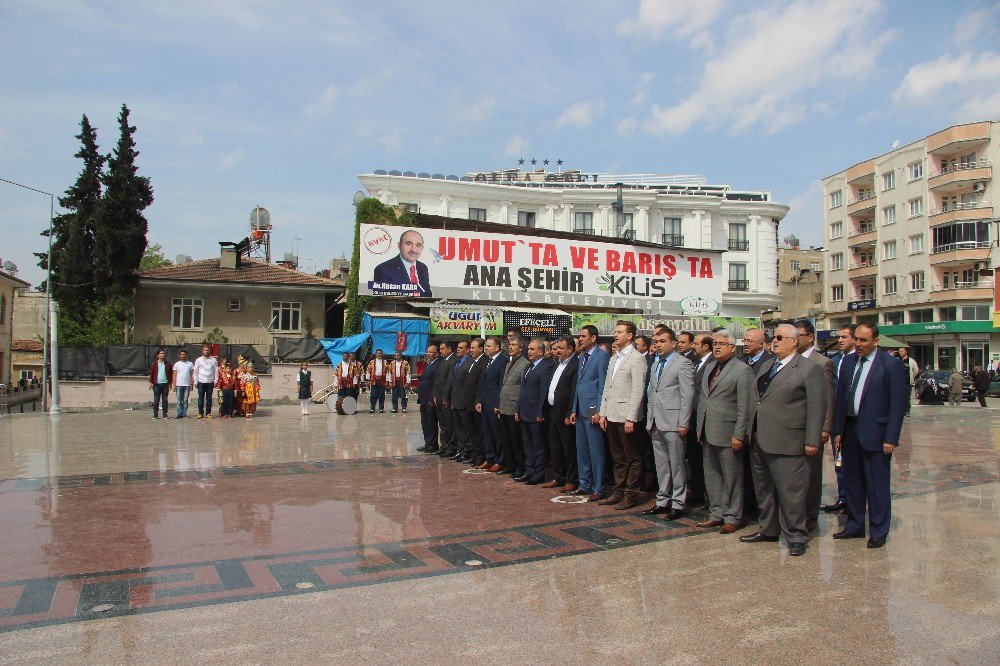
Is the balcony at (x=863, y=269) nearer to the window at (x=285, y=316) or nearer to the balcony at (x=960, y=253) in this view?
the balcony at (x=960, y=253)

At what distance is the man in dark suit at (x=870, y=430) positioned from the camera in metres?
6.34

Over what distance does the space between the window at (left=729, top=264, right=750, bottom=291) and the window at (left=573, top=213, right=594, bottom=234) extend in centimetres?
1087

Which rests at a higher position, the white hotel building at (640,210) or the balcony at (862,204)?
the balcony at (862,204)

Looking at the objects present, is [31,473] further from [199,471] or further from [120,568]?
[120,568]

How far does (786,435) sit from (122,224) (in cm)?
3240

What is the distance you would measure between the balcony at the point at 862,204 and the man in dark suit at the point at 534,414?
182ft

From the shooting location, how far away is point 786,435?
6.29 m

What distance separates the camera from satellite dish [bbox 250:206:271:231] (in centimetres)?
4095

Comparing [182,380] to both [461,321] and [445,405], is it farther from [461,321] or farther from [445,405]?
[445,405]

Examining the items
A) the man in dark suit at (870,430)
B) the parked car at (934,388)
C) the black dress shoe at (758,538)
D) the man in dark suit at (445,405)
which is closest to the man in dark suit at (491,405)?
the man in dark suit at (445,405)

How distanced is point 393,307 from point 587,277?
711cm

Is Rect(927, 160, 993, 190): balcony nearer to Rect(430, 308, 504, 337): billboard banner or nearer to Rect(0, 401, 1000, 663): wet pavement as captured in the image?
Rect(430, 308, 504, 337): billboard banner

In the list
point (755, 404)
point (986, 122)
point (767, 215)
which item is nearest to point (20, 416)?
point (755, 404)

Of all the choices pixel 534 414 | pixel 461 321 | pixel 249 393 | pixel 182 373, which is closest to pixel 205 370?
pixel 182 373
